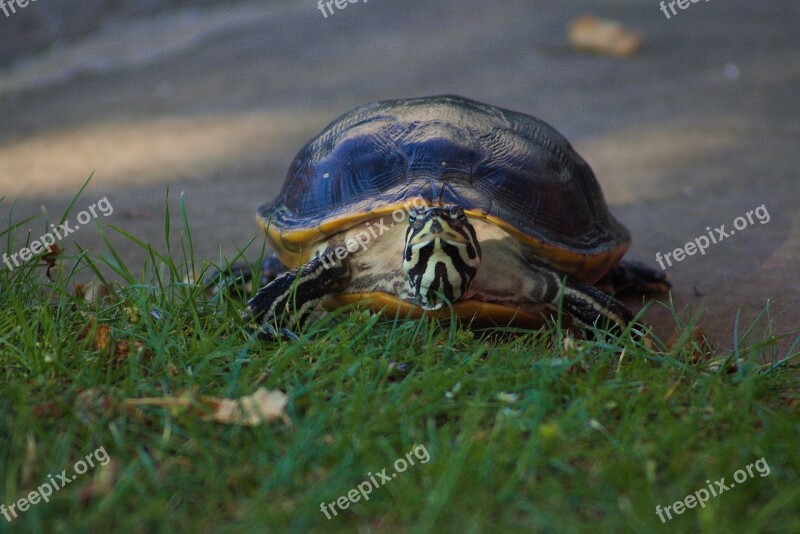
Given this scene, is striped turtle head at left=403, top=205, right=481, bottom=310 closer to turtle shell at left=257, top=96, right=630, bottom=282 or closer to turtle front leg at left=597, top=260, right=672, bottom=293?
turtle shell at left=257, top=96, right=630, bottom=282

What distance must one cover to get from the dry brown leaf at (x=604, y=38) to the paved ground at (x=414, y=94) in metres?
0.15

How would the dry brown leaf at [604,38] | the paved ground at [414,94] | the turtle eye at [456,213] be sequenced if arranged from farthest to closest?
the dry brown leaf at [604,38], the paved ground at [414,94], the turtle eye at [456,213]

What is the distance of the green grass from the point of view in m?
1.77

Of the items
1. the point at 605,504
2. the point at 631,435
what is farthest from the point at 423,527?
the point at 631,435

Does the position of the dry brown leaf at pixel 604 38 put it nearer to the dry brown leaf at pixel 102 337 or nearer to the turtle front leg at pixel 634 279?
the turtle front leg at pixel 634 279

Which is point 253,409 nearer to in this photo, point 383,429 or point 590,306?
point 383,429

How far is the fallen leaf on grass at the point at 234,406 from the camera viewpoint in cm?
203

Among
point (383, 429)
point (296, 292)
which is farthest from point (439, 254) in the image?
point (383, 429)

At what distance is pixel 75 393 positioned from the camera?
2.14 metres

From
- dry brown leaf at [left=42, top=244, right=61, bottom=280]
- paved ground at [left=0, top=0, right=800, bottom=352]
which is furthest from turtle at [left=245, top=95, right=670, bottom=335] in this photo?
dry brown leaf at [left=42, top=244, right=61, bottom=280]

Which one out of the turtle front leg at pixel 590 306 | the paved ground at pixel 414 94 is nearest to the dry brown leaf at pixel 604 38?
the paved ground at pixel 414 94

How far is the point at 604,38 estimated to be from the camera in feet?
24.8

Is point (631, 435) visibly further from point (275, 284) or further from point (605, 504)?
point (275, 284)

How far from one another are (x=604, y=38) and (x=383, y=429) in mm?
6338
